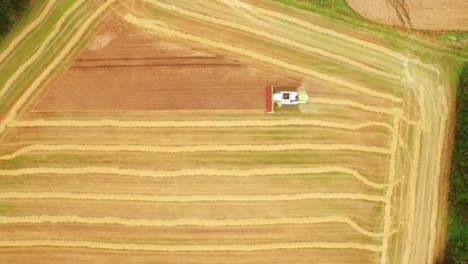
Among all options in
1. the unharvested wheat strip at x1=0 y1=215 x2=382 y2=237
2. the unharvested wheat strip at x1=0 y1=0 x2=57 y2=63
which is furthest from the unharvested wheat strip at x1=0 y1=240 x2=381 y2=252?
the unharvested wheat strip at x1=0 y1=0 x2=57 y2=63

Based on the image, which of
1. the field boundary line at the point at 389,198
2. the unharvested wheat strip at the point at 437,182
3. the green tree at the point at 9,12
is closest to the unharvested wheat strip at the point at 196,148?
the field boundary line at the point at 389,198

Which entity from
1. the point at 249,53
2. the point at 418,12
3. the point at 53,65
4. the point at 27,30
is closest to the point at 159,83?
the point at 249,53

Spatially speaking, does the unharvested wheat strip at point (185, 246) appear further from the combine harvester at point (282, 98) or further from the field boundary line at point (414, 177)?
the combine harvester at point (282, 98)

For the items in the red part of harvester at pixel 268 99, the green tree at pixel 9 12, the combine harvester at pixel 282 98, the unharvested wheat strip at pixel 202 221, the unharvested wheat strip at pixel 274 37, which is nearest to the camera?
the green tree at pixel 9 12

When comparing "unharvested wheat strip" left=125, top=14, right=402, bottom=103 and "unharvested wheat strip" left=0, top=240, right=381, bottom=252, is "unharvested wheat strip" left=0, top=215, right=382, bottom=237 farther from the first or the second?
"unharvested wheat strip" left=125, top=14, right=402, bottom=103

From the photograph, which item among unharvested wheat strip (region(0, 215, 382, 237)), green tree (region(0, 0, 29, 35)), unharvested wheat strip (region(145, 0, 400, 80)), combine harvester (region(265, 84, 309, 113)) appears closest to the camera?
green tree (region(0, 0, 29, 35))

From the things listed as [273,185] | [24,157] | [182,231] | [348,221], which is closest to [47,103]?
[24,157]
